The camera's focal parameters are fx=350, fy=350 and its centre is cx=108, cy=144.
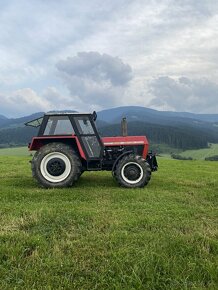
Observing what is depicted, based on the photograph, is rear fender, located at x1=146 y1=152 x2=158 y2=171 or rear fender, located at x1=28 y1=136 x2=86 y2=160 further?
rear fender, located at x1=146 y1=152 x2=158 y2=171

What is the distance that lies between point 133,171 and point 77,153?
1.91 meters

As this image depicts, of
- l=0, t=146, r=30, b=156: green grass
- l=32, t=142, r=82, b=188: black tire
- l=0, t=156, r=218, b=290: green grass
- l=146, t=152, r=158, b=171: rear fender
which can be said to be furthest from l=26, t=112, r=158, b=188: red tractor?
l=0, t=146, r=30, b=156: green grass

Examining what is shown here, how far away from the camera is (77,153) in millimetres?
11305

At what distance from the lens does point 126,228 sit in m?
6.58

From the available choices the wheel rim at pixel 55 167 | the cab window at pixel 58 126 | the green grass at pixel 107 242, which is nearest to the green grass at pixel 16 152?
the cab window at pixel 58 126

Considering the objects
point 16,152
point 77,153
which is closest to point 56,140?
point 77,153

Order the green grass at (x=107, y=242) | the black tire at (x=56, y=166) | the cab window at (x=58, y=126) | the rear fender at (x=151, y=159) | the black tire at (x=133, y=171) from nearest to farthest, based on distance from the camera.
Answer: the green grass at (x=107, y=242), the black tire at (x=56, y=166), the black tire at (x=133, y=171), the cab window at (x=58, y=126), the rear fender at (x=151, y=159)

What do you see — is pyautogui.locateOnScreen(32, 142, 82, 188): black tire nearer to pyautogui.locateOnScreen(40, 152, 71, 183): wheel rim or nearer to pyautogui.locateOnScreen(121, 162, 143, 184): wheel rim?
pyautogui.locateOnScreen(40, 152, 71, 183): wheel rim

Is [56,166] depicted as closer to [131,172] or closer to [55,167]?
[55,167]

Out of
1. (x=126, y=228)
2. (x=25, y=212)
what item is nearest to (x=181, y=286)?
(x=126, y=228)

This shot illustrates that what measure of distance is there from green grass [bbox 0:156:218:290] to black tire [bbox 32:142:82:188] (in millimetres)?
1407

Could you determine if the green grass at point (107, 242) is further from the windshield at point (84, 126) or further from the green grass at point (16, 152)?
the green grass at point (16, 152)

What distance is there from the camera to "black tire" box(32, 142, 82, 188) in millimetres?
10734

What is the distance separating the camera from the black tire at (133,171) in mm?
10852
